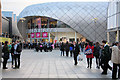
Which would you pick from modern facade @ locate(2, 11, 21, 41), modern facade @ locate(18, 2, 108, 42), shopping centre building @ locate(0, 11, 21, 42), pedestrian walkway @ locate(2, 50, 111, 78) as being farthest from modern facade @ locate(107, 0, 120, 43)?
modern facade @ locate(2, 11, 21, 41)

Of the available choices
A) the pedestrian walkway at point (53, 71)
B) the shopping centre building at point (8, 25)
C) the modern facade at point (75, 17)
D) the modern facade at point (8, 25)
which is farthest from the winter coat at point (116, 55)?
the modern facade at point (8, 25)

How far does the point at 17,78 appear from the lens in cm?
759

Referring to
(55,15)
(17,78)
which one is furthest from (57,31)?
(17,78)

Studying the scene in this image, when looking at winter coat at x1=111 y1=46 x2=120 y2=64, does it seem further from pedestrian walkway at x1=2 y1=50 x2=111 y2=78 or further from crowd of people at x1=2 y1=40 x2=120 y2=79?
pedestrian walkway at x1=2 y1=50 x2=111 y2=78

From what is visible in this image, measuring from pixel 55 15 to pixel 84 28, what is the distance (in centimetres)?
898

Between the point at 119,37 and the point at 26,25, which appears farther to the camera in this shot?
the point at 26,25

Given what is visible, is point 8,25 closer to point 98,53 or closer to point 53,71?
point 98,53

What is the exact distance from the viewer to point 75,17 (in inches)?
1934

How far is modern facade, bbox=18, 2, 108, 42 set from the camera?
48.9 metres

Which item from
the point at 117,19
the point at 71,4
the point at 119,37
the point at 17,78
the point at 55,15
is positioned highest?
the point at 71,4

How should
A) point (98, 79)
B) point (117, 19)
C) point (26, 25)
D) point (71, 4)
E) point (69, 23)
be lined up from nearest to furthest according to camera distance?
1. point (98, 79)
2. point (117, 19)
3. point (69, 23)
4. point (71, 4)
5. point (26, 25)

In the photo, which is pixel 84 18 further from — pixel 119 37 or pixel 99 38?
pixel 119 37

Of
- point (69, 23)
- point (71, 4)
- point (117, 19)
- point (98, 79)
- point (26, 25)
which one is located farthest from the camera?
point (26, 25)

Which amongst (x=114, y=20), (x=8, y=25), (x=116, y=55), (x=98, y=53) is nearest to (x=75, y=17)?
(x=114, y=20)
